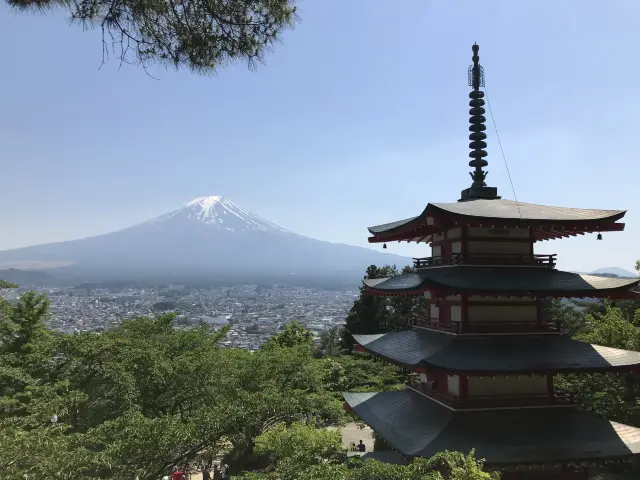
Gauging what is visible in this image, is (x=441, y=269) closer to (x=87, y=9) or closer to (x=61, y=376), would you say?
(x=87, y=9)

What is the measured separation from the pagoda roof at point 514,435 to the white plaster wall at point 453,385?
427 mm

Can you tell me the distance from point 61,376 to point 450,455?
14781 mm

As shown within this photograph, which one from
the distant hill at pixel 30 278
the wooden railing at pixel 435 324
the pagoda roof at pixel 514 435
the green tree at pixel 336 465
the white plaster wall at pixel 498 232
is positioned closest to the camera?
the green tree at pixel 336 465

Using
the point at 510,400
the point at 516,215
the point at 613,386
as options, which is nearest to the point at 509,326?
the point at 510,400

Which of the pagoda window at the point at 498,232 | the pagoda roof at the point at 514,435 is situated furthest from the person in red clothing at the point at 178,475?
the pagoda window at the point at 498,232

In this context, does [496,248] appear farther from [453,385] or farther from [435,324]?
[453,385]

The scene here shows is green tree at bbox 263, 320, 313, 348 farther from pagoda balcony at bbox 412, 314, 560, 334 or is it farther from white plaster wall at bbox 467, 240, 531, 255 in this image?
white plaster wall at bbox 467, 240, 531, 255

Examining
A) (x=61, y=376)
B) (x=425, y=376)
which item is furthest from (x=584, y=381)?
(x=61, y=376)

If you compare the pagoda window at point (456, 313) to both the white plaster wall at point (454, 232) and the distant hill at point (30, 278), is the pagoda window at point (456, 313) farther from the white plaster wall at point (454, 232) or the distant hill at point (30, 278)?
the distant hill at point (30, 278)

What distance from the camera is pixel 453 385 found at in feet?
34.8

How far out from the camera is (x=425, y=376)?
41.0ft

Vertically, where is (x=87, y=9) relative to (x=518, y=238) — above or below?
above

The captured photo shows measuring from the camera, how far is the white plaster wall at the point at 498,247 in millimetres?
11164

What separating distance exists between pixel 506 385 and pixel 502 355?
856 mm
